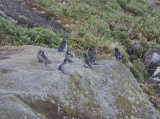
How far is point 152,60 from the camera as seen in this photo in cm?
1561

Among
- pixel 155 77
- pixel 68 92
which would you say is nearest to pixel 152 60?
pixel 155 77

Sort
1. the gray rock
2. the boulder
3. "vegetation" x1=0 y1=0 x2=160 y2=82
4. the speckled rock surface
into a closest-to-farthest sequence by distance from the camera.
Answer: the speckled rock surface, "vegetation" x1=0 y1=0 x2=160 y2=82, the gray rock, the boulder

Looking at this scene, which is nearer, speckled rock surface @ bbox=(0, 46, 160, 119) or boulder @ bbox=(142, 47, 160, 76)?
speckled rock surface @ bbox=(0, 46, 160, 119)

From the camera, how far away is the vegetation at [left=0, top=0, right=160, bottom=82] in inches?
508

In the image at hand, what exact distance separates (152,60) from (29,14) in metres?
7.28

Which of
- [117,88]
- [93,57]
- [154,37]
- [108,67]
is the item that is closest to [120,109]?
[117,88]

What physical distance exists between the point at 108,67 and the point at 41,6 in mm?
13347

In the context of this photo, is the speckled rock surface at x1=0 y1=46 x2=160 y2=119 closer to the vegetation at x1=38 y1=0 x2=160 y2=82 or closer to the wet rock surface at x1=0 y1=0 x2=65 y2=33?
the vegetation at x1=38 y1=0 x2=160 y2=82

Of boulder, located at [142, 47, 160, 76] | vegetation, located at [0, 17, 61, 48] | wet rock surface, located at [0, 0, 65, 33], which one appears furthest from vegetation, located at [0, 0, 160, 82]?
wet rock surface, located at [0, 0, 65, 33]

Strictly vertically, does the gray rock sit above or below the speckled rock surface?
below

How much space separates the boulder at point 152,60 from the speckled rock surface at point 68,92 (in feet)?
25.9

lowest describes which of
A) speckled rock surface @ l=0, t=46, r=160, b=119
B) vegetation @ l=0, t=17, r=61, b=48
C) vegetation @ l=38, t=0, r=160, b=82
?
vegetation @ l=38, t=0, r=160, b=82

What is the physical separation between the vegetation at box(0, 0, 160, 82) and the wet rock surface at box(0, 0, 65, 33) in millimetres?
758

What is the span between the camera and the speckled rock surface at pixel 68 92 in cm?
475
